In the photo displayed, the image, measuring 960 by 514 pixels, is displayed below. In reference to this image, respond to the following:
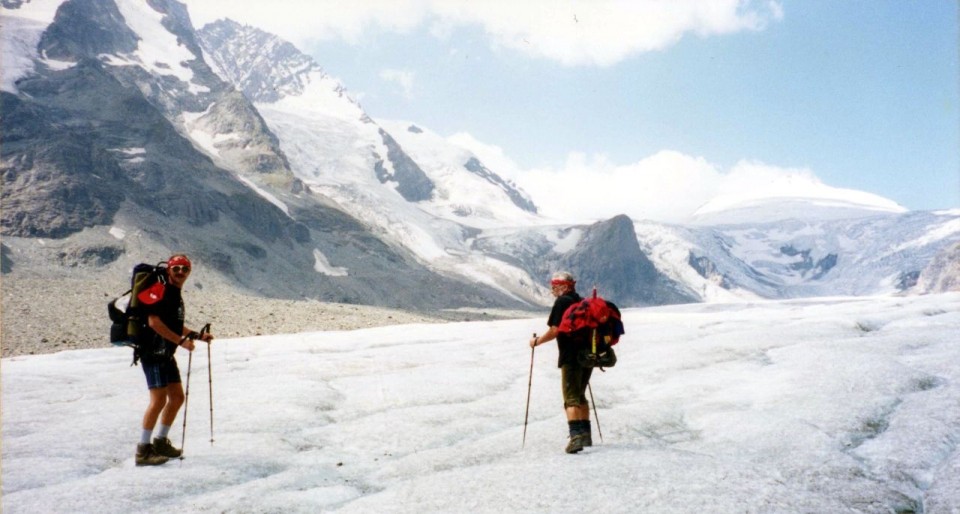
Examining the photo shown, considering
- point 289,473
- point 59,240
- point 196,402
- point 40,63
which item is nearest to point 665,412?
point 289,473

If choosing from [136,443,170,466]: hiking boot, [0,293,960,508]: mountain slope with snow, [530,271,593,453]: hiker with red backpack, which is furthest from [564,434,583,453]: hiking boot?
[136,443,170,466]: hiking boot

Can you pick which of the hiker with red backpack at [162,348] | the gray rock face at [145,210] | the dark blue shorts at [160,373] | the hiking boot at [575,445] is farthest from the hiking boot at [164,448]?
the gray rock face at [145,210]

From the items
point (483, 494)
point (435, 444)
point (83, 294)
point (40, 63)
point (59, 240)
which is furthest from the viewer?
point (40, 63)

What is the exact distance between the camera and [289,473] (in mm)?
9406

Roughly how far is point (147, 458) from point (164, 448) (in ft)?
0.93

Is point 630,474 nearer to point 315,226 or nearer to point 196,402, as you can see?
point 196,402

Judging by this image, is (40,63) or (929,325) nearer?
(929,325)

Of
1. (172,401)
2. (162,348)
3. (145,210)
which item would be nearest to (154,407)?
(172,401)

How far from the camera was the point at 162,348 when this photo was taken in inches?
376

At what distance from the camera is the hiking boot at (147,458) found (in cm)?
962

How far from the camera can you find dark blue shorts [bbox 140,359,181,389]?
9562 mm

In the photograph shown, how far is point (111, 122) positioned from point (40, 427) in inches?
7195

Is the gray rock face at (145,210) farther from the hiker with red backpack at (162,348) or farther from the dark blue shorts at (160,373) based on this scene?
the dark blue shorts at (160,373)

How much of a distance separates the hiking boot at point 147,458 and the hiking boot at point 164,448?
0.10m
